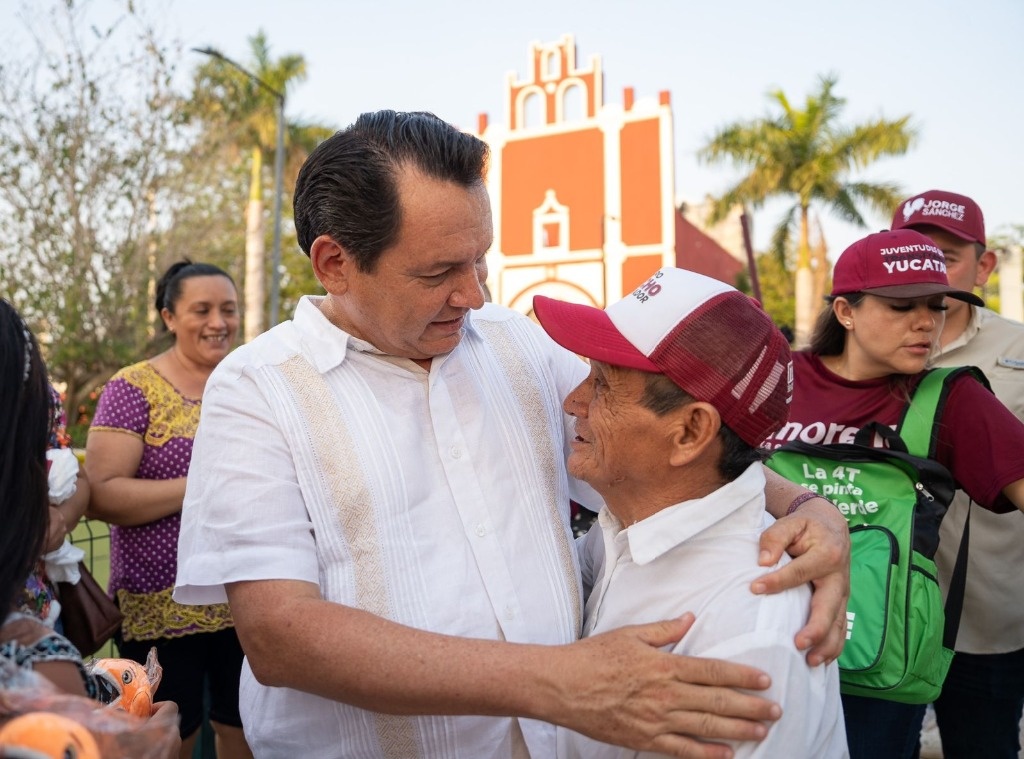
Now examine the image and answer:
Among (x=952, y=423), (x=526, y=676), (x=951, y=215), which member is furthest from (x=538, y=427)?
(x=951, y=215)

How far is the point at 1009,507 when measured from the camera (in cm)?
241

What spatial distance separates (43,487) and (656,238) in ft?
88.1

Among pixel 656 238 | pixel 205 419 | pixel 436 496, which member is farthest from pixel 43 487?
pixel 656 238

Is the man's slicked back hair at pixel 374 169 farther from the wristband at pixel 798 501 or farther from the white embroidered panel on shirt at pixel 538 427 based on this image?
the wristband at pixel 798 501

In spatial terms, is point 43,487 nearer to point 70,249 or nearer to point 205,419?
point 205,419

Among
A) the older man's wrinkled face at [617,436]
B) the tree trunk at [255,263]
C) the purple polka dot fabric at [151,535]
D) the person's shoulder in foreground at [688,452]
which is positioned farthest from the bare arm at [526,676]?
the tree trunk at [255,263]

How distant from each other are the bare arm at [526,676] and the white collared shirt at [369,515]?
15 centimetres

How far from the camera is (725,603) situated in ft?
5.08

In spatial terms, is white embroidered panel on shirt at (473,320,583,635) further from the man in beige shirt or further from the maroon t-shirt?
the man in beige shirt

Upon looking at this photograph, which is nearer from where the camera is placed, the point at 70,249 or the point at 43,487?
the point at 43,487

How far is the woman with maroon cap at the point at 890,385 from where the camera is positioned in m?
2.36

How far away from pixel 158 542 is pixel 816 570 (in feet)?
8.70

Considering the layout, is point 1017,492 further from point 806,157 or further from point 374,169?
point 806,157

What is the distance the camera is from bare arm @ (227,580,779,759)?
139 centimetres
